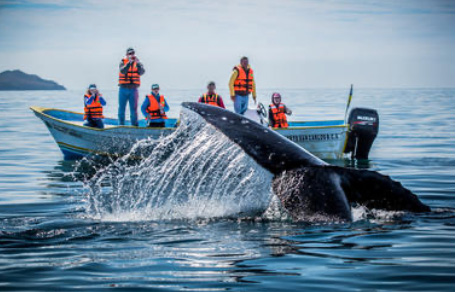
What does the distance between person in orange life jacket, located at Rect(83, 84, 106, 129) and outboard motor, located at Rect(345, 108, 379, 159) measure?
691 cm

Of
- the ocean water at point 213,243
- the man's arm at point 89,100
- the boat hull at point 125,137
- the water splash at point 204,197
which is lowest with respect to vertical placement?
the ocean water at point 213,243

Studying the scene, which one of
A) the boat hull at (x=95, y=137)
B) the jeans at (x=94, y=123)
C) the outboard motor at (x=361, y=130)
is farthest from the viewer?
the jeans at (x=94, y=123)

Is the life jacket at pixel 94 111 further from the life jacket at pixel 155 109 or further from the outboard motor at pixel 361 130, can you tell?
the outboard motor at pixel 361 130

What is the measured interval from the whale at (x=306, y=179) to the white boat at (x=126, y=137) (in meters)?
9.81

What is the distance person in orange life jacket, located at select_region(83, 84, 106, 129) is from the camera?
17.2m

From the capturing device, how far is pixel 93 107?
687 inches

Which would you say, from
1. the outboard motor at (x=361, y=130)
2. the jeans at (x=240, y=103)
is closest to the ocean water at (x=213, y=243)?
the outboard motor at (x=361, y=130)

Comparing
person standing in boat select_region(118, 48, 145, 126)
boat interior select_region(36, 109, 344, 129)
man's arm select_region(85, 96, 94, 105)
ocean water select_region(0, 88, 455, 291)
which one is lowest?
ocean water select_region(0, 88, 455, 291)

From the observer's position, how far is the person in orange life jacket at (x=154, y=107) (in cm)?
1697

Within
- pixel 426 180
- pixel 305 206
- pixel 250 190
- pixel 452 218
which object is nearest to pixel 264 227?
pixel 250 190

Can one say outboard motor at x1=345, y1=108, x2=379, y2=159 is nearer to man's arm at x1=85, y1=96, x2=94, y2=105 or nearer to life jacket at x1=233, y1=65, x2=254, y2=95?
life jacket at x1=233, y1=65, x2=254, y2=95

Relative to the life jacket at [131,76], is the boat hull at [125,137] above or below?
below

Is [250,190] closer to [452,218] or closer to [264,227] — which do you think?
[264,227]

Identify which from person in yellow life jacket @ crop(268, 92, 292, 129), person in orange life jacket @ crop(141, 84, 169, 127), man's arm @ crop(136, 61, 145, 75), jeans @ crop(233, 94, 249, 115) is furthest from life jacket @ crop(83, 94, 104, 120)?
person in yellow life jacket @ crop(268, 92, 292, 129)
